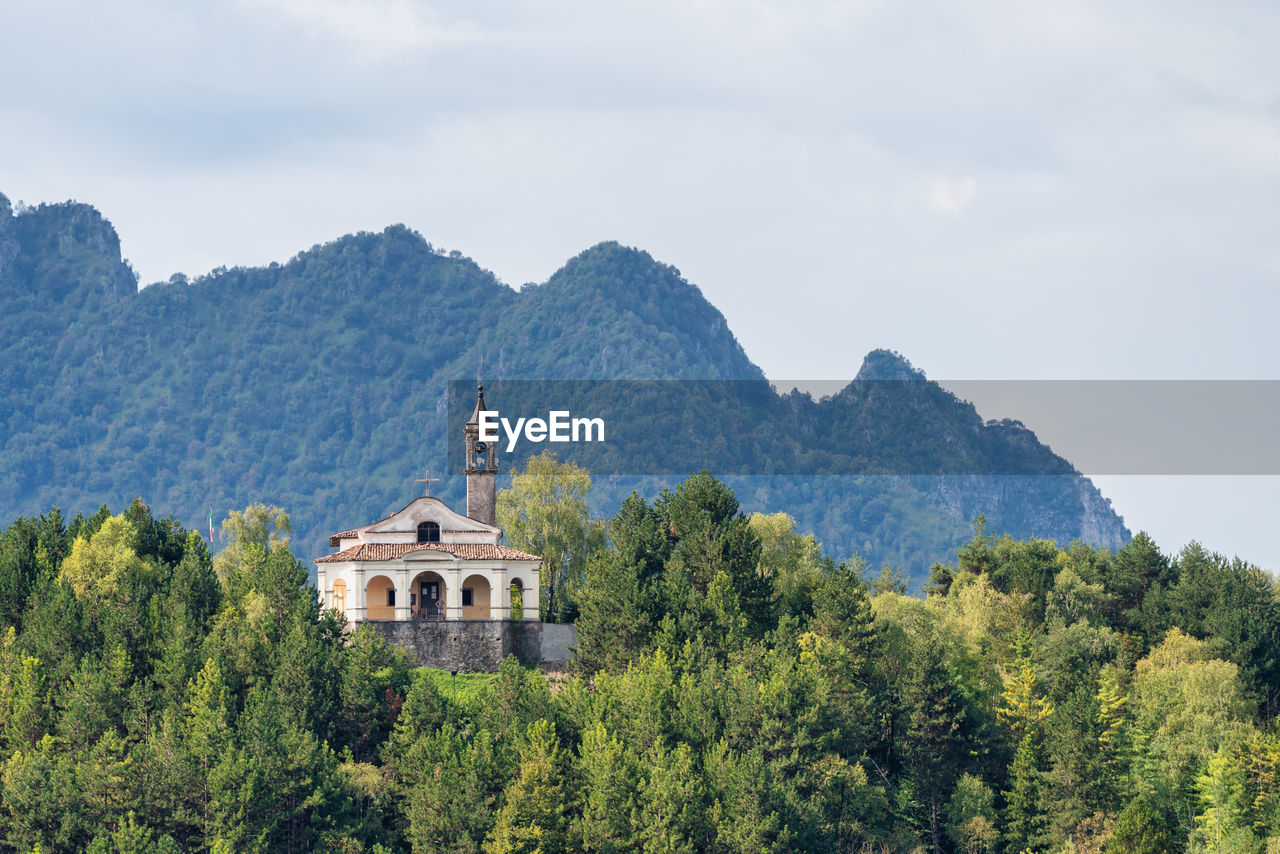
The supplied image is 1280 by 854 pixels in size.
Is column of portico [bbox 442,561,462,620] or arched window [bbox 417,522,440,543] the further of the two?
arched window [bbox 417,522,440,543]

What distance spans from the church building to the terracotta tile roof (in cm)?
5

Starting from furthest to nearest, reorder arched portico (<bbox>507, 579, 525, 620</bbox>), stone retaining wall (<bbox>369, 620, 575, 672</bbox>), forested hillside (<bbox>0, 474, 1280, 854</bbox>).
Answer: arched portico (<bbox>507, 579, 525, 620</bbox>) → stone retaining wall (<bbox>369, 620, 575, 672</bbox>) → forested hillside (<bbox>0, 474, 1280, 854</bbox>)

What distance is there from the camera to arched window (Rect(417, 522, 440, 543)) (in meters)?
104

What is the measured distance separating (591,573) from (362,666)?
15.4 meters

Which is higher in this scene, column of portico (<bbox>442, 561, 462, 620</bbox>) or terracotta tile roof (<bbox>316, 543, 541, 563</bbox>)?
terracotta tile roof (<bbox>316, 543, 541, 563</bbox>)

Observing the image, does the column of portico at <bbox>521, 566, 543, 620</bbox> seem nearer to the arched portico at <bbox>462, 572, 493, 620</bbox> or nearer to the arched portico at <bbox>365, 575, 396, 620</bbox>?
the arched portico at <bbox>462, 572, 493, 620</bbox>

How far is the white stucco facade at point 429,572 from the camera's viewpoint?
3991 inches

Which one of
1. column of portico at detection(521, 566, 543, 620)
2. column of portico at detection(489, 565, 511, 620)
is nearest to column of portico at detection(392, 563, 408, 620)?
column of portico at detection(489, 565, 511, 620)

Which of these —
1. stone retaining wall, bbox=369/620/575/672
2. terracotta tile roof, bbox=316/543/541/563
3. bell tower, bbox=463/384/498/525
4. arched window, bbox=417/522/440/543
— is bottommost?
stone retaining wall, bbox=369/620/575/672

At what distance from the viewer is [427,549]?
102m

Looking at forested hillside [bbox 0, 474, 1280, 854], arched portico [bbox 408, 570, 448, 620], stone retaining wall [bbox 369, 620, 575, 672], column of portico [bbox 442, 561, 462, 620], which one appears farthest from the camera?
arched portico [bbox 408, 570, 448, 620]

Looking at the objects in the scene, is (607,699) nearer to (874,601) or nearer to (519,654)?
(519,654)

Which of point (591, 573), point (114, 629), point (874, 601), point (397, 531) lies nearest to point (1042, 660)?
point (874, 601)

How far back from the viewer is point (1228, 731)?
102 meters
